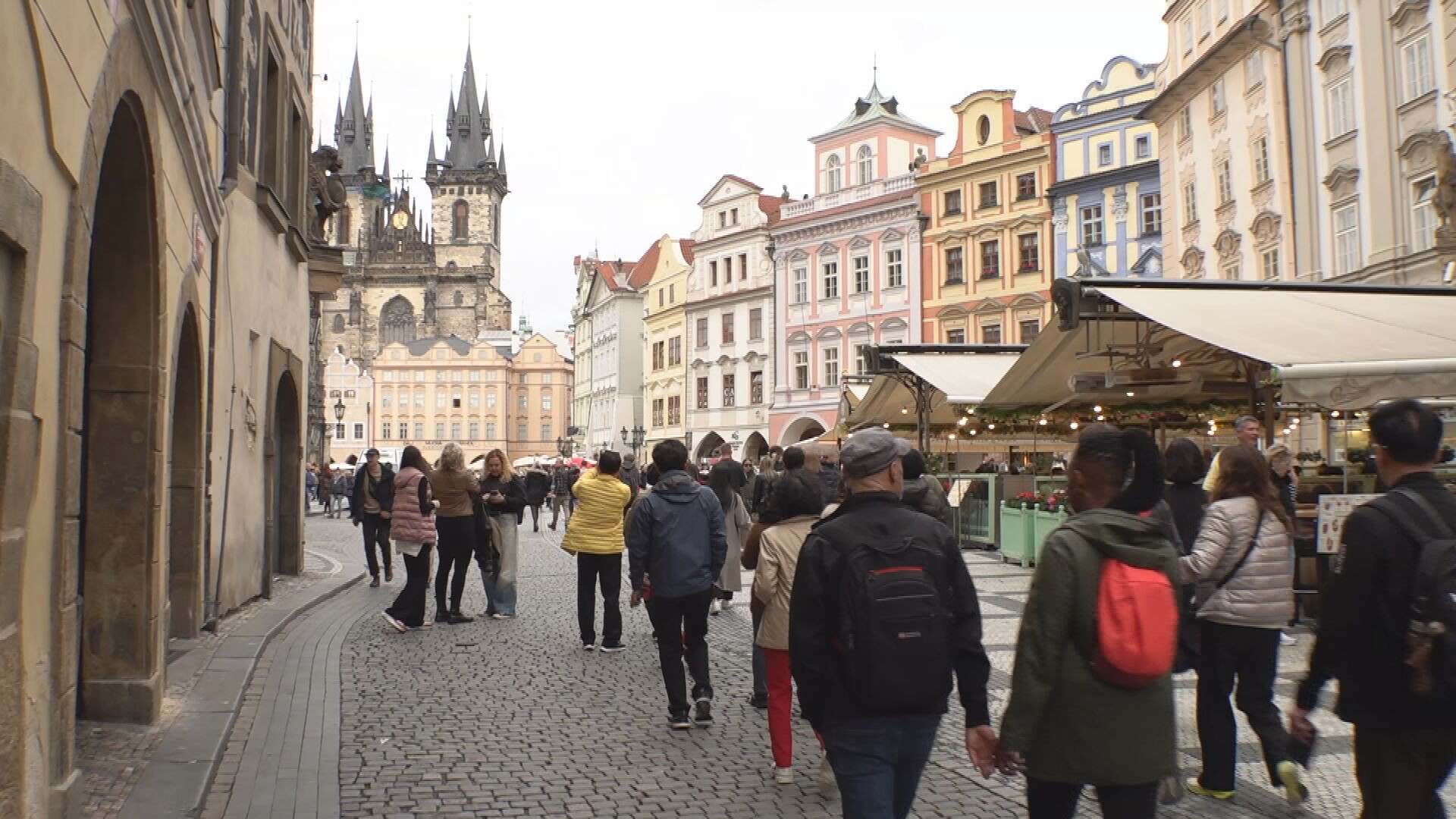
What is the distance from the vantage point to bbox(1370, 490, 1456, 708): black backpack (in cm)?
349

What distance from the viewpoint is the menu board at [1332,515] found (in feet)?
32.3

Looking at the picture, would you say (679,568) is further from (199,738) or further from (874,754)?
(874,754)

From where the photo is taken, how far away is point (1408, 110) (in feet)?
74.1

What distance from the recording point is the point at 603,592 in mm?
10445

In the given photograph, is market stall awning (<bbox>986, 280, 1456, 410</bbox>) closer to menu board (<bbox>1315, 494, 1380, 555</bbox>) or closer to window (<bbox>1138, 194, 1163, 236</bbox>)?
menu board (<bbox>1315, 494, 1380, 555</bbox>)

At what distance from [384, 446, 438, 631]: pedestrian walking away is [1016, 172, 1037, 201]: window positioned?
33234mm

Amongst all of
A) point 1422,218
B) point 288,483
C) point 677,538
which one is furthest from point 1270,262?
point 677,538

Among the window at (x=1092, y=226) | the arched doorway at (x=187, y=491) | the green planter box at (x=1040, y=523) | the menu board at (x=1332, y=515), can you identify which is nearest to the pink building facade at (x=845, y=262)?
the window at (x=1092, y=226)

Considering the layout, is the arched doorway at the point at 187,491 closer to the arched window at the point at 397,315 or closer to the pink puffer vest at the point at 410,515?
the pink puffer vest at the point at 410,515

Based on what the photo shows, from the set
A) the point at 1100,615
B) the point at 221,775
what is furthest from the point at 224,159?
the point at 1100,615

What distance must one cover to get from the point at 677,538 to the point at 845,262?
1661 inches

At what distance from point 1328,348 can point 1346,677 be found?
761 cm

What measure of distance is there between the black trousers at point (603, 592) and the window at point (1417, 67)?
60.9 ft

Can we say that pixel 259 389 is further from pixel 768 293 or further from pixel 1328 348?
pixel 768 293
